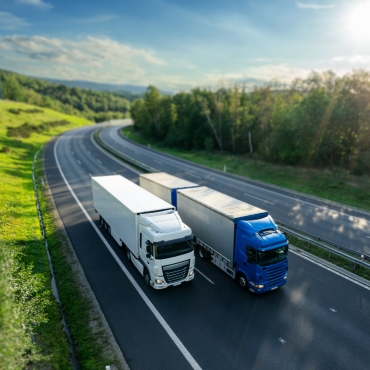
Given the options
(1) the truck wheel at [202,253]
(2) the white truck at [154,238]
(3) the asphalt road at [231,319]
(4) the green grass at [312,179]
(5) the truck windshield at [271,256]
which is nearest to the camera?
(3) the asphalt road at [231,319]

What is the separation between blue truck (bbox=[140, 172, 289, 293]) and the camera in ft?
40.4

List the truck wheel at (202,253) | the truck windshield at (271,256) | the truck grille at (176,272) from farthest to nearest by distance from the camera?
the truck wheel at (202,253)
the truck grille at (176,272)
the truck windshield at (271,256)

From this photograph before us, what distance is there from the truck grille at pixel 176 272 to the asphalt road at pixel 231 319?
0.79 meters

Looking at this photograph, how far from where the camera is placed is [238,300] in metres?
12.5

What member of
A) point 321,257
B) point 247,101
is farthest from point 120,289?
point 247,101

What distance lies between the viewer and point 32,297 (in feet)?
37.6

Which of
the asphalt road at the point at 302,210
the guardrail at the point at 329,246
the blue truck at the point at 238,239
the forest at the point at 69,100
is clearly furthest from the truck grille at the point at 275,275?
the forest at the point at 69,100

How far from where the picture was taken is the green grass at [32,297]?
638 cm

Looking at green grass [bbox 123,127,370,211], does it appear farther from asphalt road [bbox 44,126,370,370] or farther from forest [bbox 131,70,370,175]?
asphalt road [bbox 44,126,370,370]

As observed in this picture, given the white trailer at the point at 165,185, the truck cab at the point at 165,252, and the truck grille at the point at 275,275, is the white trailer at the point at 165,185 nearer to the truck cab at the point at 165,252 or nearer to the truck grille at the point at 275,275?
the truck cab at the point at 165,252

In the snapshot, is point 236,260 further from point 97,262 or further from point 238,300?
point 97,262

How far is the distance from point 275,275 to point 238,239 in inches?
86.4

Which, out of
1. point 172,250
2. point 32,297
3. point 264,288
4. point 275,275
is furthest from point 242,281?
point 32,297

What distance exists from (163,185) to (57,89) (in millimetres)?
202598
